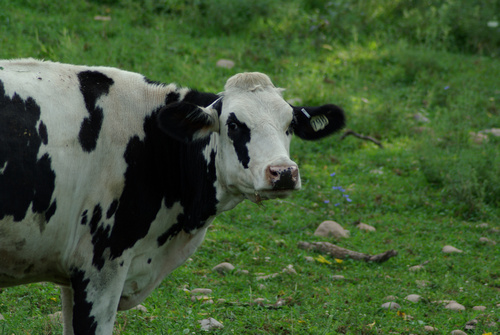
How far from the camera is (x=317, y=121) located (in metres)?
4.95

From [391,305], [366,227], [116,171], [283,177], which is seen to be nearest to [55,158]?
[116,171]

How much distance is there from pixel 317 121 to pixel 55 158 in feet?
6.29

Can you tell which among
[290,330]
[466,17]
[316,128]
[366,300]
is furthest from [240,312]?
[466,17]

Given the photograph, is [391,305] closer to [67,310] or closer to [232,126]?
[232,126]

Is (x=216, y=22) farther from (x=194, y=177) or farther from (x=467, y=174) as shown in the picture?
(x=194, y=177)

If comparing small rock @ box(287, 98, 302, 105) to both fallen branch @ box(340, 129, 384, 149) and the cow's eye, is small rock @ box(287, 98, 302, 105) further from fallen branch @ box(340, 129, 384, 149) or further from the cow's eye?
the cow's eye

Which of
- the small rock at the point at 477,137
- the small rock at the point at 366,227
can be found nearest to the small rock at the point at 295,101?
the small rock at the point at 477,137

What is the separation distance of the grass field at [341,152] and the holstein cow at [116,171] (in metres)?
0.93

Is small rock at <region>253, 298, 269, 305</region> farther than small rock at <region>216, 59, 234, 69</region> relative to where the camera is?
No

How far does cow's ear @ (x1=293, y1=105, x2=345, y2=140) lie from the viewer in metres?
4.81

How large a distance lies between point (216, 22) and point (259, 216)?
5.31m

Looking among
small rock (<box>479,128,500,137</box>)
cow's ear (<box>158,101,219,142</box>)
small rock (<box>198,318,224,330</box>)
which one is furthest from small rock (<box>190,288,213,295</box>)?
small rock (<box>479,128,500,137</box>)

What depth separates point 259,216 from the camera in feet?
26.1

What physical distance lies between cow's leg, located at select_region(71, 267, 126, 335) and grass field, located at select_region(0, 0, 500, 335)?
2.81 feet
